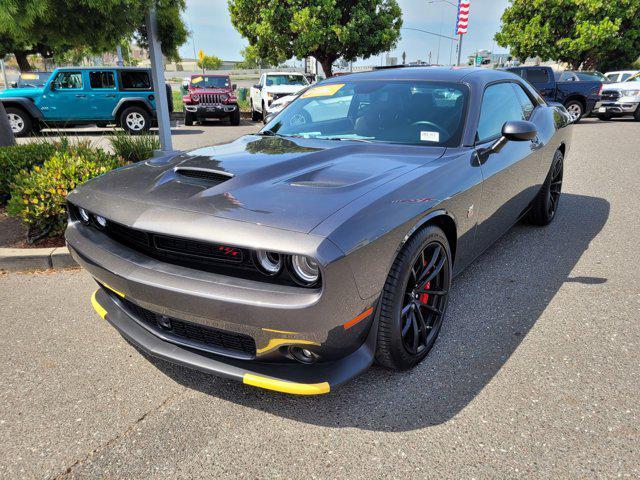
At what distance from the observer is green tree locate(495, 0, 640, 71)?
2475 centimetres

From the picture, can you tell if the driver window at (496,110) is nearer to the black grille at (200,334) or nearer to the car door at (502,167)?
the car door at (502,167)

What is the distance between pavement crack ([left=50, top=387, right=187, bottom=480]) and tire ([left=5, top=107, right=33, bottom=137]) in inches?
513

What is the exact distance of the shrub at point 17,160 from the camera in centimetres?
507

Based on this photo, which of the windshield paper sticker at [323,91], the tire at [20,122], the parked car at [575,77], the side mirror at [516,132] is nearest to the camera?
the side mirror at [516,132]

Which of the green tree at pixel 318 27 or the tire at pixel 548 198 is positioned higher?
the green tree at pixel 318 27

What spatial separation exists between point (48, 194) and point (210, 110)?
12.0 metres

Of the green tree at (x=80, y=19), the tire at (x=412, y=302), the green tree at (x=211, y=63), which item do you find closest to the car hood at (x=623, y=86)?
the green tree at (x=80, y=19)

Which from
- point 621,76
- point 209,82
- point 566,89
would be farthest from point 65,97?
point 621,76

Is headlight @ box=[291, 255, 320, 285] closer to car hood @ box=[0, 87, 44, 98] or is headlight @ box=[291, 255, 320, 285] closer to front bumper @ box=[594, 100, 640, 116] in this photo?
car hood @ box=[0, 87, 44, 98]

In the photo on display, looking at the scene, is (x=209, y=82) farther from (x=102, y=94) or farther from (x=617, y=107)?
(x=617, y=107)

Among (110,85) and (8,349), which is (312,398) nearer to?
(8,349)

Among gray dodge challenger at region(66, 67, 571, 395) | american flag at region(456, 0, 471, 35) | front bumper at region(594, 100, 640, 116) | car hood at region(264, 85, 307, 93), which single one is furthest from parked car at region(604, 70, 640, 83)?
gray dodge challenger at region(66, 67, 571, 395)

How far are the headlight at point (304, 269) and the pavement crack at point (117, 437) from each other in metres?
1.02

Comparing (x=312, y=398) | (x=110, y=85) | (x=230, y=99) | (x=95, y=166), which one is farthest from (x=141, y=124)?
(x=312, y=398)
